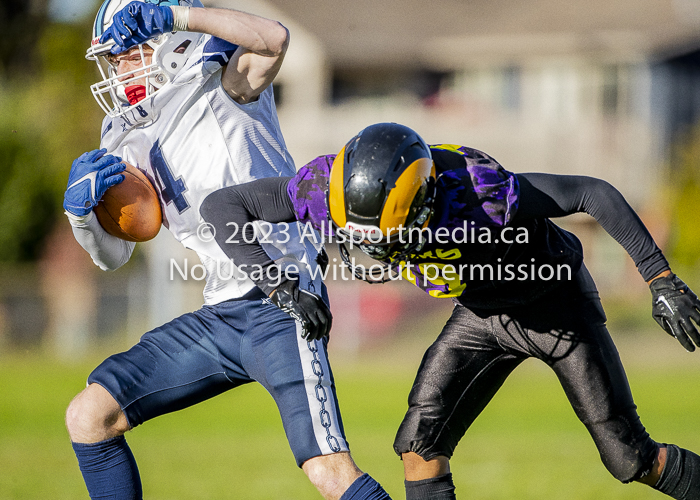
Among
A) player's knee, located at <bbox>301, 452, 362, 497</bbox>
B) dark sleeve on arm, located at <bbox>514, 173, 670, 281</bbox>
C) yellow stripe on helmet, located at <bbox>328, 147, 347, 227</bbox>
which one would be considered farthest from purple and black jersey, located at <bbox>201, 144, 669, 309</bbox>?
player's knee, located at <bbox>301, 452, 362, 497</bbox>

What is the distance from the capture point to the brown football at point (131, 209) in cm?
353

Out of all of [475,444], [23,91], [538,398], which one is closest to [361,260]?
[538,398]

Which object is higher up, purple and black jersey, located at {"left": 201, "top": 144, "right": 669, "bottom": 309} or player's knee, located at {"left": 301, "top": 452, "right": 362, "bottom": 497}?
purple and black jersey, located at {"left": 201, "top": 144, "right": 669, "bottom": 309}

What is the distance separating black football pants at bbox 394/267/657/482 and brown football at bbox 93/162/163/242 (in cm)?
138

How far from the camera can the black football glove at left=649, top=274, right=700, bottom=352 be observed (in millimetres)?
3016

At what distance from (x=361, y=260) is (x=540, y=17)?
757cm

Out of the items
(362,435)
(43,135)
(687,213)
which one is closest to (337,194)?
(362,435)

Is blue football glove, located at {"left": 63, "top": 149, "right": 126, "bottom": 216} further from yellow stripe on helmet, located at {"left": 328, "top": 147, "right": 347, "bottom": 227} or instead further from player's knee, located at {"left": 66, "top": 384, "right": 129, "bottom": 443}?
yellow stripe on helmet, located at {"left": 328, "top": 147, "right": 347, "bottom": 227}

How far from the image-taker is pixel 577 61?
57.2 ft

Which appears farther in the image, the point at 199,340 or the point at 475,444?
the point at 475,444

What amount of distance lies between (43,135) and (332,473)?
755 inches

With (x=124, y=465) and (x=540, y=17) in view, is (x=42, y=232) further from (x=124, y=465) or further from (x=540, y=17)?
(x=124, y=465)

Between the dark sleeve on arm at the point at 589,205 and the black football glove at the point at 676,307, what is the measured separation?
67 millimetres

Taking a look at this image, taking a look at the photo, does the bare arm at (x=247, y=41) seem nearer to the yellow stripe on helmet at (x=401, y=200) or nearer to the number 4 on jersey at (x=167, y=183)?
the number 4 on jersey at (x=167, y=183)
